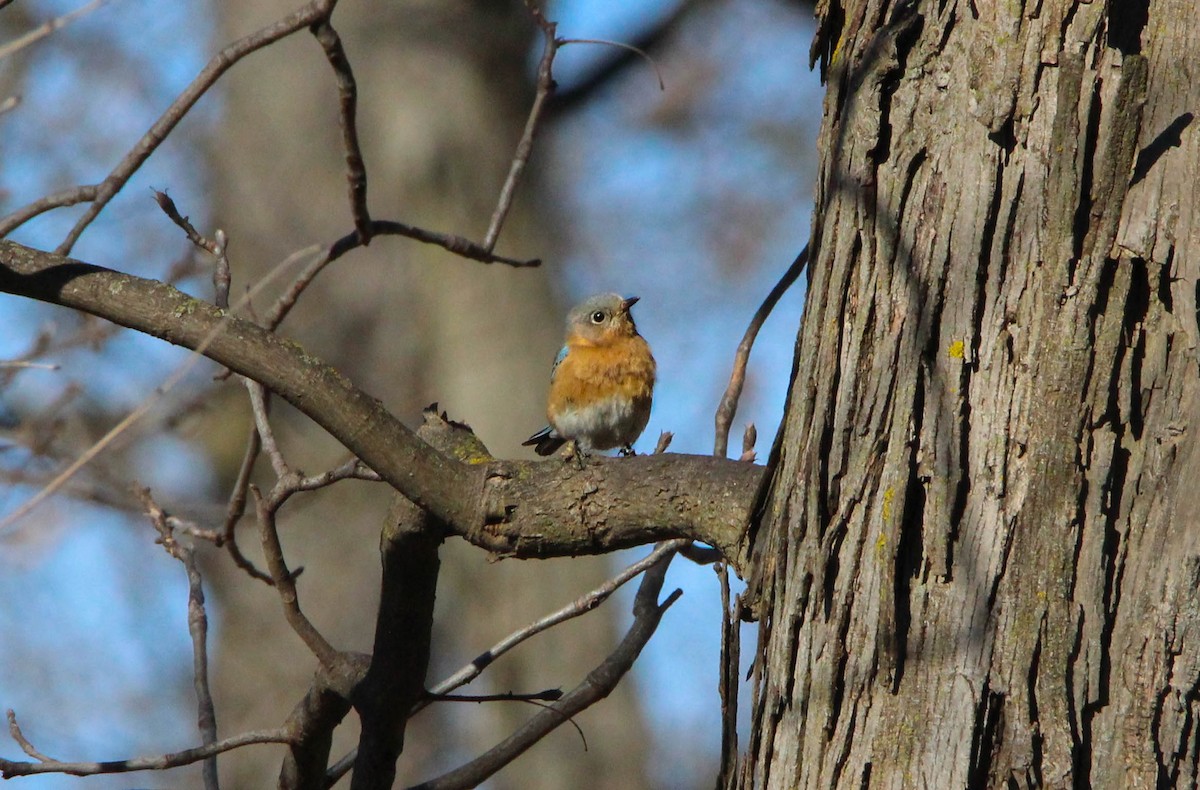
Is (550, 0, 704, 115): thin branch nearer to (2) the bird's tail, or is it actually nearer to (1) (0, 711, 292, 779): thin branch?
(2) the bird's tail

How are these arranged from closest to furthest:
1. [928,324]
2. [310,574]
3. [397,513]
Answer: [928,324]
[397,513]
[310,574]

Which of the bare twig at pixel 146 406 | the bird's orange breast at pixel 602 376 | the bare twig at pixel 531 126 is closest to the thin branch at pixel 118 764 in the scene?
the bare twig at pixel 146 406

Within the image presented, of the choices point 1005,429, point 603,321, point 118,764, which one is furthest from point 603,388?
point 1005,429

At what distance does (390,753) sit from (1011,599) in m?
1.59

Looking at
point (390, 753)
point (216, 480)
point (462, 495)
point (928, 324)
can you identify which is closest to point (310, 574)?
point (216, 480)

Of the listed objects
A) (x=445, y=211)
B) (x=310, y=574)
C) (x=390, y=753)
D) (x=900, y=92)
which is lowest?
(x=390, y=753)

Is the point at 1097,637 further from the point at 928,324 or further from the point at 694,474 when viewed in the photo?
the point at 694,474

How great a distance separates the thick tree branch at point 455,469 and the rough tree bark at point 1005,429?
10.9 inches

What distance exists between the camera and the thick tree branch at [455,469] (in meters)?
2.23

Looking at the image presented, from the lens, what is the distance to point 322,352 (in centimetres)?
754

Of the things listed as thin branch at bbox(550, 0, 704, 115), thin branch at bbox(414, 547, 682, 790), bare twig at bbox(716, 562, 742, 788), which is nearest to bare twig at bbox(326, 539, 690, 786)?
thin branch at bbox(414, 547, 682, 790)

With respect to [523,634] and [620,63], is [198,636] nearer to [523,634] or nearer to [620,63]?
[523,634]

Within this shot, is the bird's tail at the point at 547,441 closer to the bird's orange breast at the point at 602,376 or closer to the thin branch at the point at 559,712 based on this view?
the bird's orange breast at the point at 602,376

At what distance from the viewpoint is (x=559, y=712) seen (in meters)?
2.79
